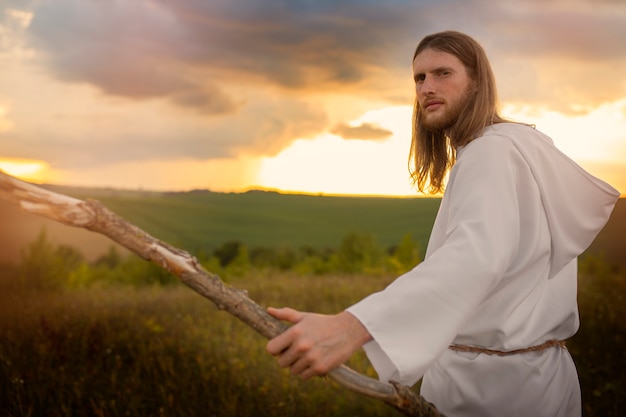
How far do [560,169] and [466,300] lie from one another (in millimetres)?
750

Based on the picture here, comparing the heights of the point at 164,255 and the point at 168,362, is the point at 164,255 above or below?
above

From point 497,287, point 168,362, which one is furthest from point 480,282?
point 168,362

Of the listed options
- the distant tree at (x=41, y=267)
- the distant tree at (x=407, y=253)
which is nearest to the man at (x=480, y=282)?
the distant tree at (x=41, y=267)

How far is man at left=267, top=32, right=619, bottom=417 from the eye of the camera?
174 cm

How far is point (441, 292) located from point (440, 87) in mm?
914

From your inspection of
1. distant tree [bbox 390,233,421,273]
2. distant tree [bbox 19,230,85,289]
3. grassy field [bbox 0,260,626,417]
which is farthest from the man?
distant tree [bbox 390,233,421,273]

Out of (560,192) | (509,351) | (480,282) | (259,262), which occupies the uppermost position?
(560,192)

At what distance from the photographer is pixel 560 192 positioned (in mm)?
2146

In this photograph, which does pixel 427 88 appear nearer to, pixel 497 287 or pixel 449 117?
pixel 449 117

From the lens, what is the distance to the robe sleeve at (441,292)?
1.74 meters

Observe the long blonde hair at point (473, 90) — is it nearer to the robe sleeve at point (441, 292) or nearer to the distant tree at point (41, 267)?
the robe sleeve at point (441, 292)

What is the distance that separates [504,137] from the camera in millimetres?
2035

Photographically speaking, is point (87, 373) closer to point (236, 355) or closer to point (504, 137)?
point (236, 355)

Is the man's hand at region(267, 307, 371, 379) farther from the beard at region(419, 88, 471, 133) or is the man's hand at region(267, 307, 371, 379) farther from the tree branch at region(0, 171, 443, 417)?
the beard at region(419, 88, 471, 133)
